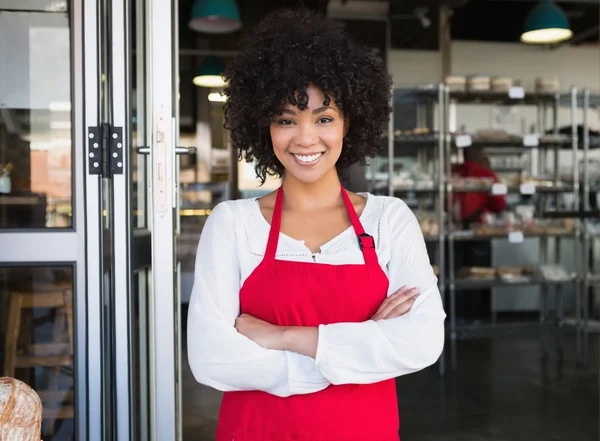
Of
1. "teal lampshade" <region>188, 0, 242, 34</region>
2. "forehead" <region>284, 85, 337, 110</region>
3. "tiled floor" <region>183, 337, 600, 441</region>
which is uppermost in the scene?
"teal lampshade" <region>188, 0, 242, 34</region>

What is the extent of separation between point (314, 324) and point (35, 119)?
4.50 feet

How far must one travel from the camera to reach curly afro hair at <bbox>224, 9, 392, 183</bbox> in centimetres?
148

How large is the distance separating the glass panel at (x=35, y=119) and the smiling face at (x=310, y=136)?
0.97 metres

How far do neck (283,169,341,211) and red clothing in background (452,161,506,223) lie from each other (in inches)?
162

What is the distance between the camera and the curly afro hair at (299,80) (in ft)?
4.86

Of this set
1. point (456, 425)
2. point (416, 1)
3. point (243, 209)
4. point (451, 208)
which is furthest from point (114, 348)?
point (416, 1)

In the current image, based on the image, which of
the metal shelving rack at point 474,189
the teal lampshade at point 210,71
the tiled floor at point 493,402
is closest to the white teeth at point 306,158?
the tiled floor at point 493,402

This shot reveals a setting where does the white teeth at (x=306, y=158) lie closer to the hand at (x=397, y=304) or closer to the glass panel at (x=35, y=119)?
the hand at (x=397, y=304)

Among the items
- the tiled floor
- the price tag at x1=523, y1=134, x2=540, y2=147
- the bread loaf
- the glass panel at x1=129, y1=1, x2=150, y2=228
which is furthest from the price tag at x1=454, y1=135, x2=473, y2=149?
the bread loaf

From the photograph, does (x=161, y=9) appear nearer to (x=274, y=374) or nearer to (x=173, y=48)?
(x=173, y=48)

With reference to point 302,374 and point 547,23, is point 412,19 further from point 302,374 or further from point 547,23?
point 302,374

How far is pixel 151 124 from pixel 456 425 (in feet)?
8.59

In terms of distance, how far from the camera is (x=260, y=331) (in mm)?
1402

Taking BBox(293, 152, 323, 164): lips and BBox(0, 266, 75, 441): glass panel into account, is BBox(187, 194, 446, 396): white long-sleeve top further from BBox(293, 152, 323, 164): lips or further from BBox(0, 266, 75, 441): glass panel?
BBox(0, 266, 75, 441): glass panel
